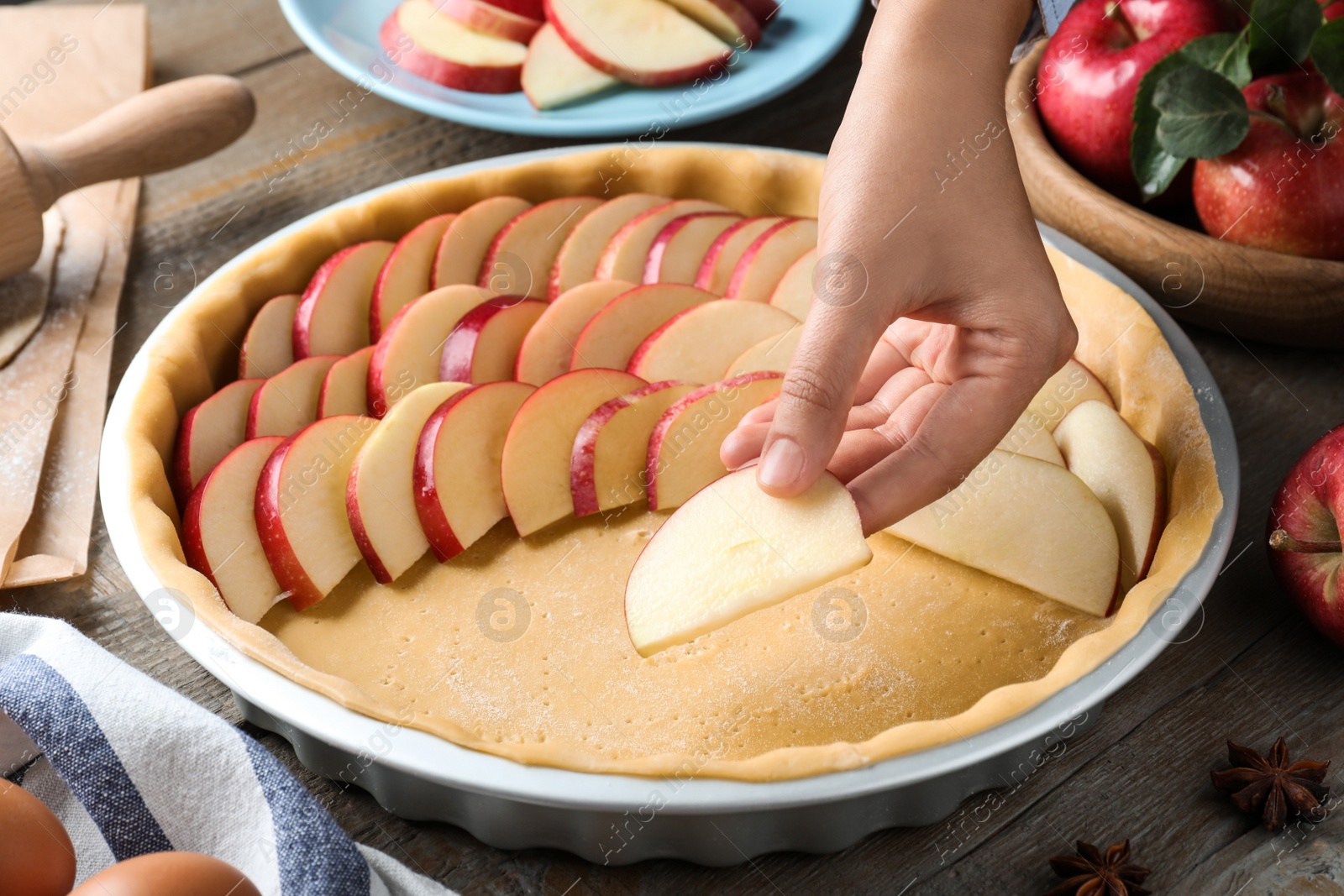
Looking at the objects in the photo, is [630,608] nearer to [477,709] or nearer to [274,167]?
[477,709]

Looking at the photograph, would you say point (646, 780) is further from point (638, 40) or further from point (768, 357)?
point (638, 40)

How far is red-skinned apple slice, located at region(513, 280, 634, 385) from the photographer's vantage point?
1576mm

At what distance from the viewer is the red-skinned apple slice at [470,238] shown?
5.62 ft

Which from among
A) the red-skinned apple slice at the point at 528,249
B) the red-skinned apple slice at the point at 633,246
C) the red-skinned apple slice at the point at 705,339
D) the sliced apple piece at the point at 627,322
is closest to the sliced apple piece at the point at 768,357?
the red-skinned apple slice at the point at 705,339

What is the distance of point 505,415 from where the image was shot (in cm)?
150

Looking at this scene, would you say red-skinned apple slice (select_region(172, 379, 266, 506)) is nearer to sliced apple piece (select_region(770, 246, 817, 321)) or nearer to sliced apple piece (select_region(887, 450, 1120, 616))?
sliced apple piece (select_region(770, 246, 817, 321))

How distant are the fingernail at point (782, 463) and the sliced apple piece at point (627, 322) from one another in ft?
1.78

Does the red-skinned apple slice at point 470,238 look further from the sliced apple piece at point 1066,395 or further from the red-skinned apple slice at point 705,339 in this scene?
the sliced apple piece at point 1066,395

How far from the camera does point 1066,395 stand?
1.54 m

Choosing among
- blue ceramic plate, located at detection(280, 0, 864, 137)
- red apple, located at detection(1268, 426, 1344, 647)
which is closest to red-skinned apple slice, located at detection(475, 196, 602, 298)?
blue ceramic plate, located at detection(280, 0, 864, 137)

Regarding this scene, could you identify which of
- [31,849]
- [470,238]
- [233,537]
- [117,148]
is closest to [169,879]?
[31,849]

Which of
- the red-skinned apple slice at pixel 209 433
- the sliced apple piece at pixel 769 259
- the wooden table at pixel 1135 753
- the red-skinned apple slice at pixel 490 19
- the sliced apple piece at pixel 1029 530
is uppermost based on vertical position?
the red-skinned apple slice at pixel 490 19

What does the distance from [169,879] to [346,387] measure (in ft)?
2.74

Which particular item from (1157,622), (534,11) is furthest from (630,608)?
(534,11)
